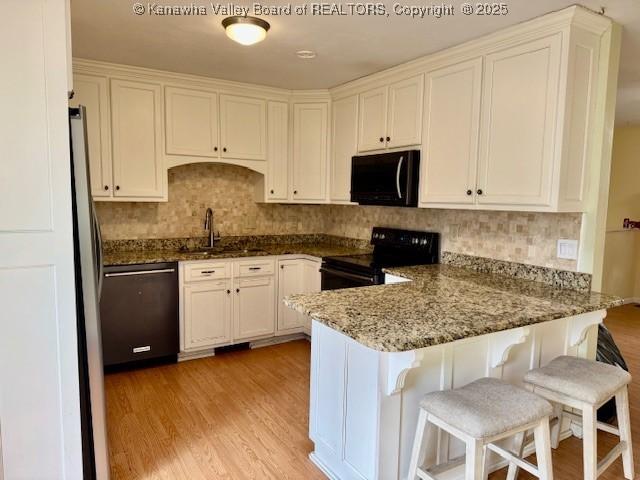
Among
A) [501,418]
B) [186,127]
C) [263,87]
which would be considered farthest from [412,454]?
[263,87]

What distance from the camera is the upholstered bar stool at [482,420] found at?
1.53 m

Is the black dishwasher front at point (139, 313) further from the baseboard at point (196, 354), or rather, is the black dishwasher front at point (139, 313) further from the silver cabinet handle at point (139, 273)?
the baseboard at point (196, 354)

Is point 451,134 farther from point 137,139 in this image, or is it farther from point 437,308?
point 137,139

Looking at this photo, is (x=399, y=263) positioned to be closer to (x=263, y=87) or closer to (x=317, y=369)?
(x=317, y=369)

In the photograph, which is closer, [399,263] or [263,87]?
[399,263]

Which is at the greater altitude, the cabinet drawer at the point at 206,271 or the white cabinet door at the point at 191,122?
the white cabinet door at the point at 191,122

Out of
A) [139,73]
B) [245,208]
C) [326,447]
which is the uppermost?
[139,73]

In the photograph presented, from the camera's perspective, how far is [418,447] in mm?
1732

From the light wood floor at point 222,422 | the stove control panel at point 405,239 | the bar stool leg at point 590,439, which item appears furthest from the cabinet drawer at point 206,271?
the bar stool leg at point 590,439

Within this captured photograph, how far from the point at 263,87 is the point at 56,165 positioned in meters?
2.46

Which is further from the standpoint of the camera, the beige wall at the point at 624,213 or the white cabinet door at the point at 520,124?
the beige wall at the point at 624,213

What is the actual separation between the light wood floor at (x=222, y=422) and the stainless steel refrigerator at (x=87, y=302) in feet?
0.98

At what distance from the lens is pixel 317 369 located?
86.7 inches

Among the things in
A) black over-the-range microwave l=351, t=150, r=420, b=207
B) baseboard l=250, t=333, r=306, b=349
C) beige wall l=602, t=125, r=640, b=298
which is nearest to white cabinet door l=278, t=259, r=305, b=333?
baseboard l=250, t=333, r=306, b=349
